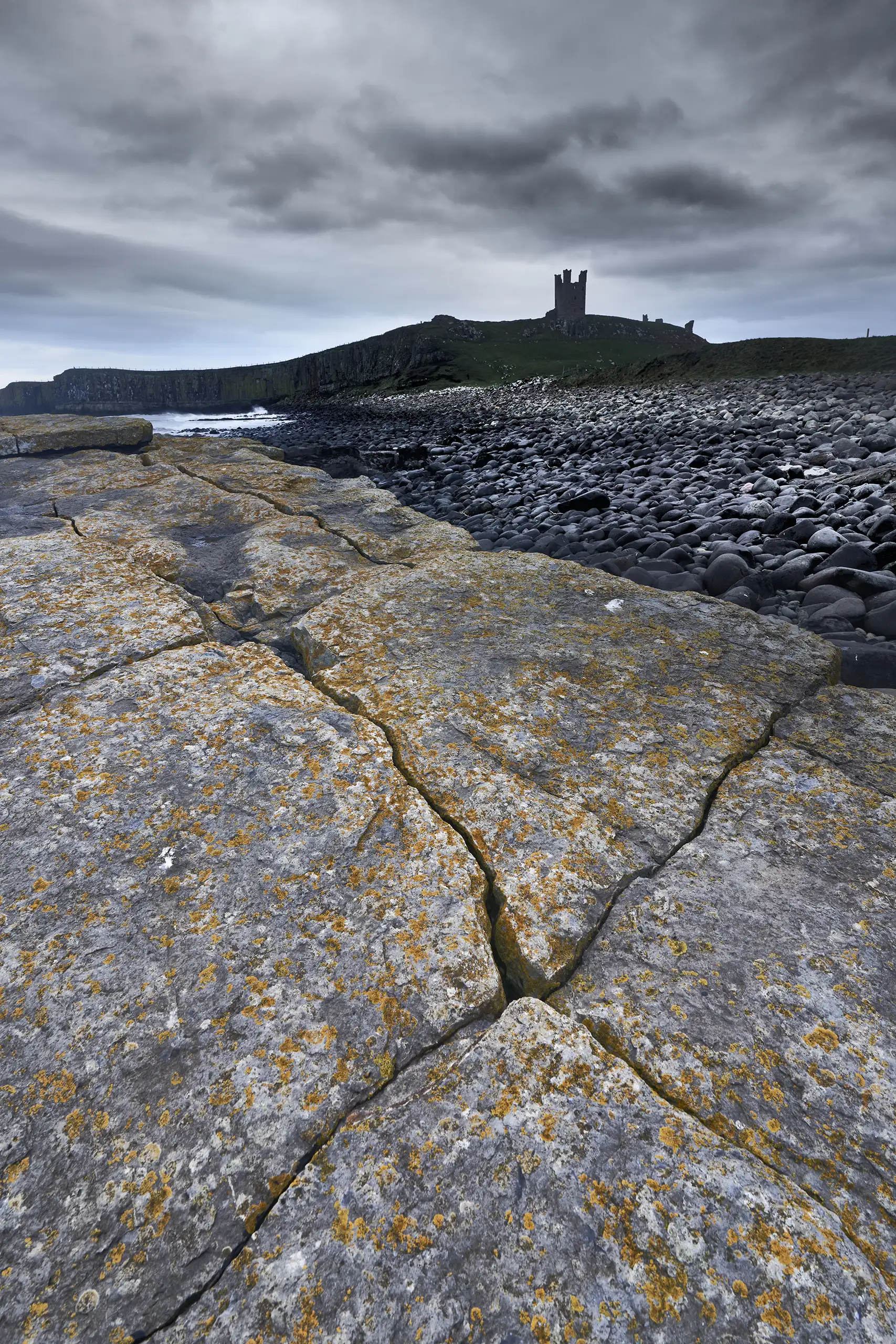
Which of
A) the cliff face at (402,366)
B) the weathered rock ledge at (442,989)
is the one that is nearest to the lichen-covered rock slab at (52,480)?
the weathered rock ledge at (442,989)

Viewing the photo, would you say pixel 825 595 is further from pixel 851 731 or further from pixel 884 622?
pixel 851 731

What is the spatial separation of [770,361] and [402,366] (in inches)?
2309

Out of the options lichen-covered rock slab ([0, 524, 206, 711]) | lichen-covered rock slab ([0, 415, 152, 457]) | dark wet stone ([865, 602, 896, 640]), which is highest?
lichen-covered rock slab ([0, 415, 152, 457])

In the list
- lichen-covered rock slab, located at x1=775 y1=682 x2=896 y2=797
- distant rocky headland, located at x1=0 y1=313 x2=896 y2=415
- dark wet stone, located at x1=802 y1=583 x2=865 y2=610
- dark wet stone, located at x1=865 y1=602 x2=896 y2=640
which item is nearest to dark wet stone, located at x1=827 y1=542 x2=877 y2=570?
dark wet stone, located at x1=802 y1=583 x2=865 y2=610

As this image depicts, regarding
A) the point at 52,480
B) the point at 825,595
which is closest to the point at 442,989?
the point at 825,595

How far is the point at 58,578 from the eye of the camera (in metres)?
A: 2.85

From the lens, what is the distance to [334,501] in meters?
4.56

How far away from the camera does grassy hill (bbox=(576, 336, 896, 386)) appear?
19922mm

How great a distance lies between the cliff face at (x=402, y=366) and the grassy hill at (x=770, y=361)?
27.8 m

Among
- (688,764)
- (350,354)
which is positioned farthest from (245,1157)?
(350,354)

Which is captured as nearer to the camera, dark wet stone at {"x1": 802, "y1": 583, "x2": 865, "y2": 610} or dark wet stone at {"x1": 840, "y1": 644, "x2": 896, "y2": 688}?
dark wet stone at {"x1": 840, "y1": 644, "x2": 896, "y2": 688}

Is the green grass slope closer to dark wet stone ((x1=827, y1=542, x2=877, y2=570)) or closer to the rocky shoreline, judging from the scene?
the rocky shoreline

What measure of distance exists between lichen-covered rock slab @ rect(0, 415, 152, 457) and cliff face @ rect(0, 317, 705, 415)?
125ft

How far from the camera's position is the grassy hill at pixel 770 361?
19.9 meters
